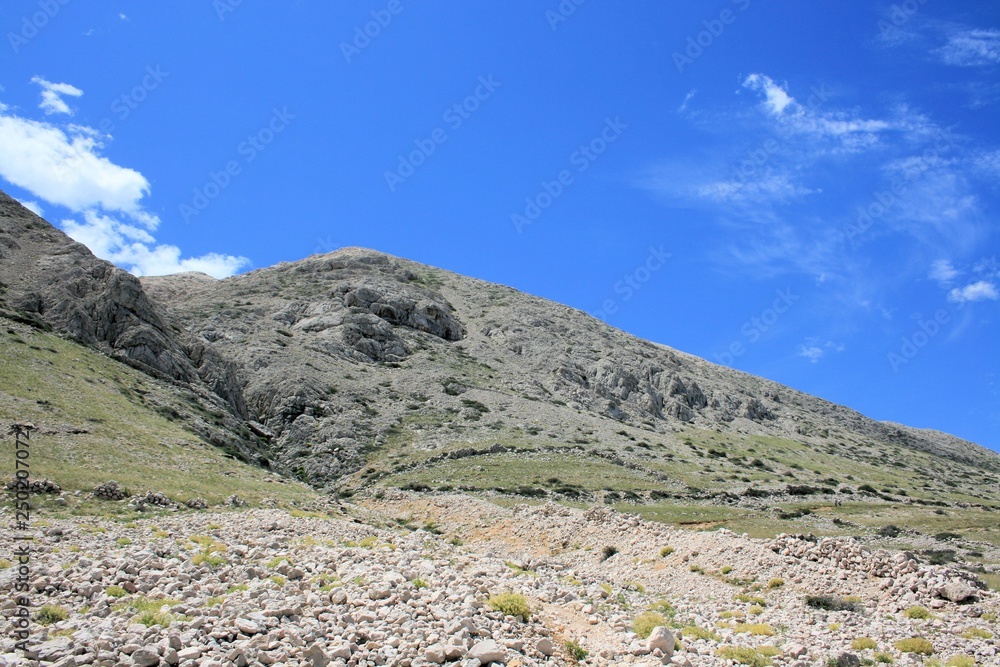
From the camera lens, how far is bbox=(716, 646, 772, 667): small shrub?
1415cm

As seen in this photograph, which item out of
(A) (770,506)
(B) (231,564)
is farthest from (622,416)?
(B) (231,564)

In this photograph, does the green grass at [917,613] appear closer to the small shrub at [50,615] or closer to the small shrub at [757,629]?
the small shrub at [757,629]

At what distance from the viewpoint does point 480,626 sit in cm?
1315

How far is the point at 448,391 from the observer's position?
85.4 m

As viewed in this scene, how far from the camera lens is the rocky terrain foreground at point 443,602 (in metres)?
11.1

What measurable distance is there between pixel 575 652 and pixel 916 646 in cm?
919

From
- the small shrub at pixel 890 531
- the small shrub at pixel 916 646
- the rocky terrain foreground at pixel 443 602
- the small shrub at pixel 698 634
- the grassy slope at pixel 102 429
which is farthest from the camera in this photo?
the small shrub at pixel 890 531

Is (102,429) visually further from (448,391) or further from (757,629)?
(448,391)

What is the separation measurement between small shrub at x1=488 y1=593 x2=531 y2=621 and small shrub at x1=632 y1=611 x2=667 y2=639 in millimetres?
3237

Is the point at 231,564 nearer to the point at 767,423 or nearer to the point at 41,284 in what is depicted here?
the point at 41,284

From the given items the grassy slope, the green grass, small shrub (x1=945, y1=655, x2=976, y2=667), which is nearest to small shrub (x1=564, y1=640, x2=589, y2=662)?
small shrub (x1=945, y1=655, x2=976, y2=667)

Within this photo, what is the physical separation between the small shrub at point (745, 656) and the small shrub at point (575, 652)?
3.52 m

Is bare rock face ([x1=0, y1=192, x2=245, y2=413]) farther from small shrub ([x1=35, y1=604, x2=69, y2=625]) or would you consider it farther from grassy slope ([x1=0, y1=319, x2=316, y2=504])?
small shrub ([x1=35, y1=604, x2=69, y2=625])

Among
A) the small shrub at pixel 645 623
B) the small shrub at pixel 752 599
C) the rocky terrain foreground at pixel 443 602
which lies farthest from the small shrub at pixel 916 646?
the small shrub at pixel 645 623
